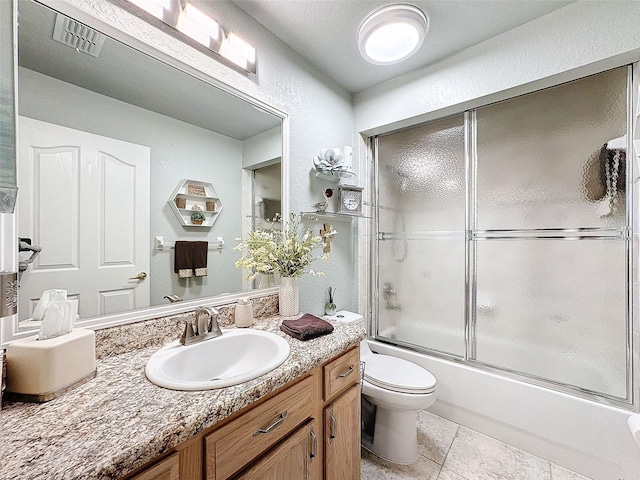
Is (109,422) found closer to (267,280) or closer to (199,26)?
(267,280)

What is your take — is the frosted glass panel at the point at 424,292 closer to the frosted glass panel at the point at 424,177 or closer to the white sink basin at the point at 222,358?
the frosted glass panel at the point at 424,177

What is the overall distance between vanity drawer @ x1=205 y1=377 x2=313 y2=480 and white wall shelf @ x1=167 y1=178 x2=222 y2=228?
84 cm

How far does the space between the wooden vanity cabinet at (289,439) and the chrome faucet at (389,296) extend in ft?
3.44

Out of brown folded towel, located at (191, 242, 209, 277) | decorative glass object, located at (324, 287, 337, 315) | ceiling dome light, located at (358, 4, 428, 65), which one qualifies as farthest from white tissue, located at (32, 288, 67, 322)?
ceiling dome light, located at (358, 4, 428, 65)

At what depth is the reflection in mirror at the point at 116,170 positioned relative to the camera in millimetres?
865

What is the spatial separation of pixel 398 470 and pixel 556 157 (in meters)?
1.99

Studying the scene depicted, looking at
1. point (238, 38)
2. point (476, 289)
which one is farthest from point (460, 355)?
point (238, 38)

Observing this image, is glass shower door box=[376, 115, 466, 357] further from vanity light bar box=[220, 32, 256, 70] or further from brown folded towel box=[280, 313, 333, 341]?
vanity light bar box=[220, 32, 256, 70]

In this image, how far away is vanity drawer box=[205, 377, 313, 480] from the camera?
2.28ft

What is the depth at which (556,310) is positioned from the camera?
157cm

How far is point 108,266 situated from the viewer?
100 centimetres

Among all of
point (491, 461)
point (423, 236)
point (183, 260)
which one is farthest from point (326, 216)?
point (491, 461)

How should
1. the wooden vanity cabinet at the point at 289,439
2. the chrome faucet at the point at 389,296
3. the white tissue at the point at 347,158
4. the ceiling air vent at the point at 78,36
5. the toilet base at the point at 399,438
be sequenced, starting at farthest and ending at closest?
the chrome faucet at the point at 389,296
the white tissue at the point at 347,158
the toilet base at the point at 399,438
the ceiling air vent at the point at 78,36
the wooden vanity cabinet at the point at 289,439

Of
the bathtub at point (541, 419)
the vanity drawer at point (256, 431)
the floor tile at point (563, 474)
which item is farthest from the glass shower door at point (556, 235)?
the vanity drawer at point (256, 431)
